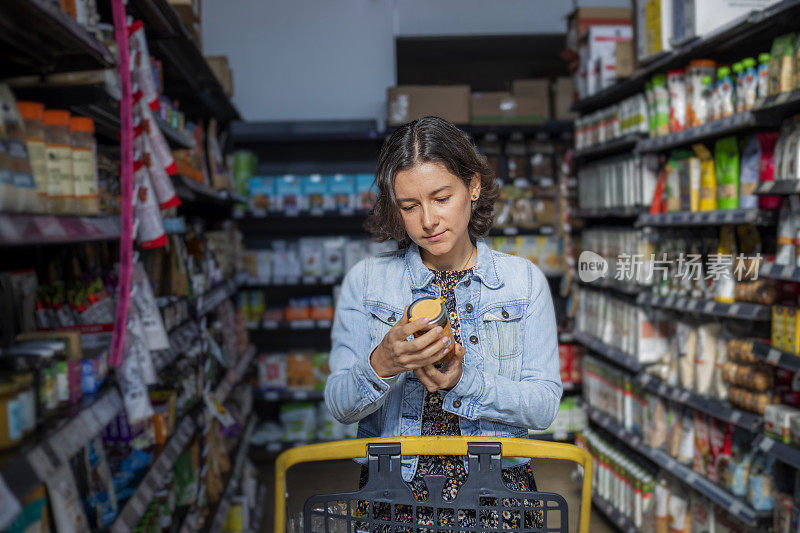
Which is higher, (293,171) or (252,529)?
(293,171)

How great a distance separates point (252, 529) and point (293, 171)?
9.49ft

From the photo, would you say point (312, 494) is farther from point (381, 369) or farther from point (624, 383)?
point (624, 383)

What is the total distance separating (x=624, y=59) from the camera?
387 cm

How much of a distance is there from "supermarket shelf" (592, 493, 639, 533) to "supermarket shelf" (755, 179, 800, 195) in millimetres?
2055

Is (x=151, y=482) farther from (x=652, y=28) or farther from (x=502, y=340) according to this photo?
(x=652, y=28)

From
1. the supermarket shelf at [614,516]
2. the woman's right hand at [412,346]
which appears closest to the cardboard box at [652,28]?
the supermarket shelf at [614,516]

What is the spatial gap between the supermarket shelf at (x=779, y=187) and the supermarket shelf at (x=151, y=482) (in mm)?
2442

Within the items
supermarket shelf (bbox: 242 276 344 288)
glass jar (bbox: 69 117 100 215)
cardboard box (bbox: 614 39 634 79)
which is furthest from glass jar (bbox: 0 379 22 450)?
supermarket shelf (bbox: 242 276 344 288)

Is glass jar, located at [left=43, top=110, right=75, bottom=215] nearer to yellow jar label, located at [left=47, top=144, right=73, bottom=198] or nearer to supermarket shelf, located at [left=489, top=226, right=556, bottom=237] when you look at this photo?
yellow jar label, located at [left=47, top=144, right=73, bottom=198]

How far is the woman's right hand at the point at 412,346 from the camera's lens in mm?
1188

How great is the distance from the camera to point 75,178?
1657 millimetres

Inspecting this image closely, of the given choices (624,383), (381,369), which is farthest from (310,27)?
(381,369)

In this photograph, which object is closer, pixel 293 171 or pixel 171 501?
pixel 171 501

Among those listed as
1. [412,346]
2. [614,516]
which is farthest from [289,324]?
[412,346]
